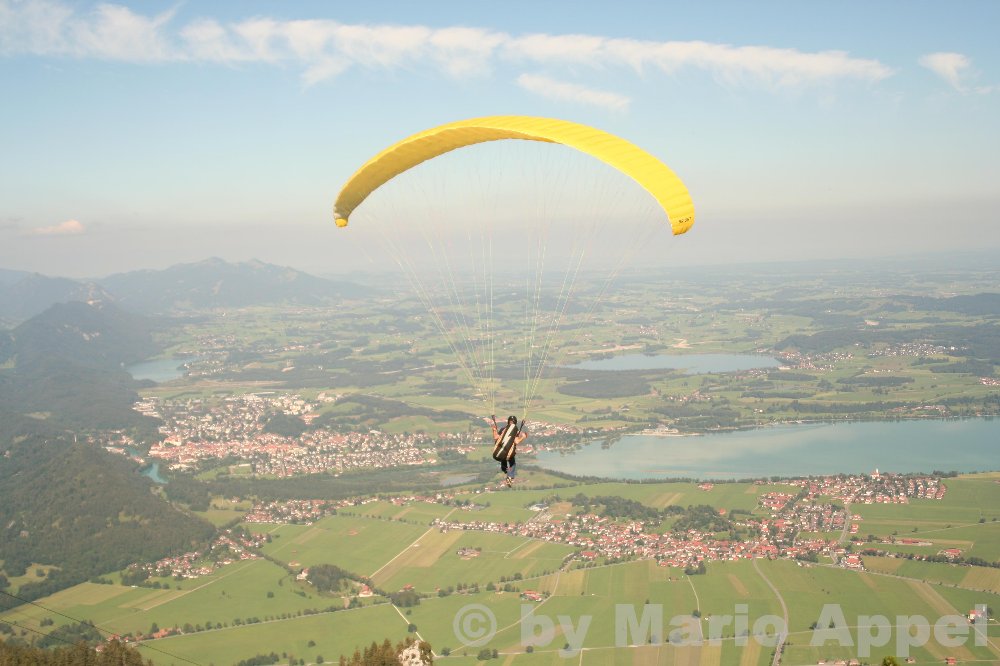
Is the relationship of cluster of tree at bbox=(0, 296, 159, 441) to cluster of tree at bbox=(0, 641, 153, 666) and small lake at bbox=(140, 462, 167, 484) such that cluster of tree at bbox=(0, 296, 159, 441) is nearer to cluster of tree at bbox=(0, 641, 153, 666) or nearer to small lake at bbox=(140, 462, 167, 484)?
small lake at bbox=(140, 462, 167, 484)

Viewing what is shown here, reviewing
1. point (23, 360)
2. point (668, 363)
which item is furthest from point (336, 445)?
point (23, 360)

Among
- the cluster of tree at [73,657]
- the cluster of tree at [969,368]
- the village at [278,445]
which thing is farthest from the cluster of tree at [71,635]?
the cluster of tree at [969,368]

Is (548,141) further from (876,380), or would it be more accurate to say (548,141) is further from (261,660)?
(876,380)

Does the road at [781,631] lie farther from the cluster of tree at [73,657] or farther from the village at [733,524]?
the cluster of tree at [73,657]

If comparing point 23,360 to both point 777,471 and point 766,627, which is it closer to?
point 777,471

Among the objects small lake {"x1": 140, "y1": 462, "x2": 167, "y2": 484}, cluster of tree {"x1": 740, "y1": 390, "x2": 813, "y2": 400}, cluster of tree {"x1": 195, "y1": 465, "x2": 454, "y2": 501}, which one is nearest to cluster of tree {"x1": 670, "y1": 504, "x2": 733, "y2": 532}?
cluster of tree {"x1": 195, "y1": 465, "x2": 454, "y2": 501}

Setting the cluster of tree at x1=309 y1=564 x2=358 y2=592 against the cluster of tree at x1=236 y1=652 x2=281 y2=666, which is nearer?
the cluster of tree at x1=236 y1=652 x2=281 y2=666
